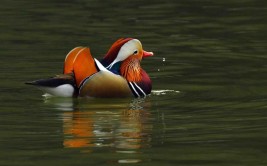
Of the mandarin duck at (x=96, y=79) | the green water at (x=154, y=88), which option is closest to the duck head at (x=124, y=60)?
the mandarin duck at (x=96, y=79)

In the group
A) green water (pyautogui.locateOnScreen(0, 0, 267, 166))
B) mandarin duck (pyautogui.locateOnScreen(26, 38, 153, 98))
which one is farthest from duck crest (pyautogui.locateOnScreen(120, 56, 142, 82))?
green water (pyautogui.locateOnScreen(0, 0, 267, 166))

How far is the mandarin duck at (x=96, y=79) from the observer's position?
13.9 m

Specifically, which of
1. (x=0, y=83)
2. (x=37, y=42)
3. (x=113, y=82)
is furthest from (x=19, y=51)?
(x=113, y=82)

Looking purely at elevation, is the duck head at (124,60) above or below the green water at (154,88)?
above

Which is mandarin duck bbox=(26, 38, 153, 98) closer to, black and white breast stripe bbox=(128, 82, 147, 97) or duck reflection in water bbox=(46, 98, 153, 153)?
black and white breast stripe bbox=(128, 82, 147, 97)

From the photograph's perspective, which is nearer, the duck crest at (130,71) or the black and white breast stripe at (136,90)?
the black and white breast stripe at (136,90)

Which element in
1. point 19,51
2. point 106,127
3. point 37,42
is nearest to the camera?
point 106,127

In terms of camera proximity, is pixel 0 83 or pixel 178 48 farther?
pixel 178 48

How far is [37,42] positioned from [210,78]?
4525mm

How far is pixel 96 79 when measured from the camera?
14.0 m

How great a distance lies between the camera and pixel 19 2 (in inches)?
987

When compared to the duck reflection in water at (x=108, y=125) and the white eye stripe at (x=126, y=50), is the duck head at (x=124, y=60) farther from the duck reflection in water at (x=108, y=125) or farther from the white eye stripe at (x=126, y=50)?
the duck reflection in water at (x=108, y=125)

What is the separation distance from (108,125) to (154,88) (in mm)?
2942

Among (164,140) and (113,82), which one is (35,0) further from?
(164,140)
